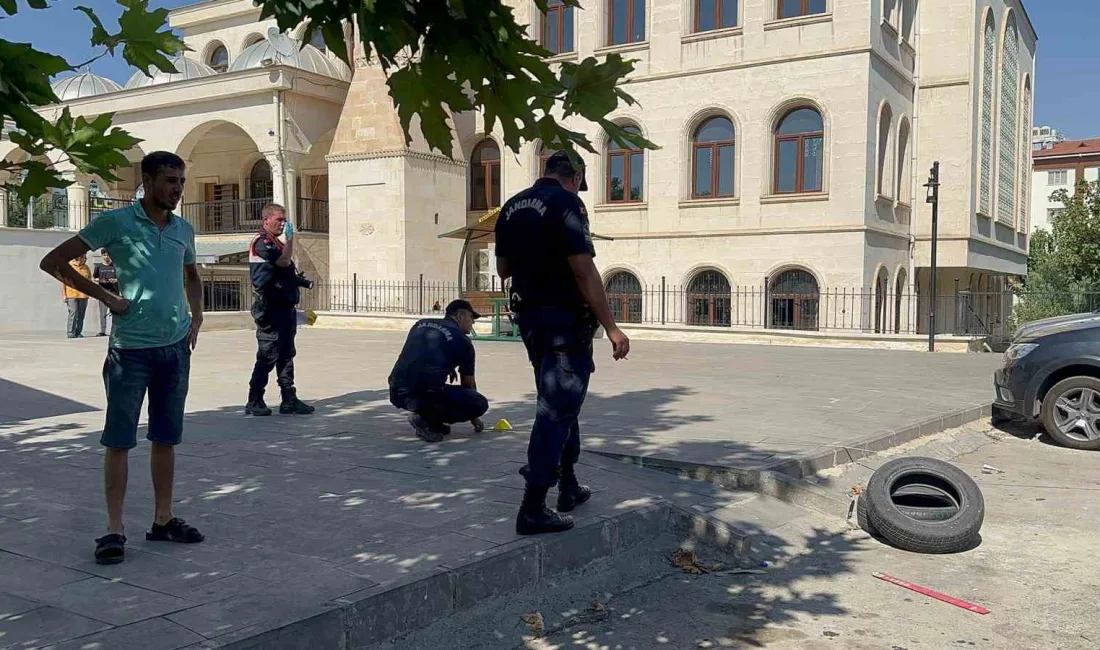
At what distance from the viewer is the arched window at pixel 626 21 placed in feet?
88.3

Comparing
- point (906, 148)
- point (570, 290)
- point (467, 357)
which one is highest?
point (906, 148)

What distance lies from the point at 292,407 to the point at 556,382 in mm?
4938

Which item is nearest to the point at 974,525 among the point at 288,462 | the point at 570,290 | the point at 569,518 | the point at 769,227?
the point at 569,518

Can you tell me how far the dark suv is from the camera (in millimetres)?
8938

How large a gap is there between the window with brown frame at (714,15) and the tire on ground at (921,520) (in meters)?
21.6

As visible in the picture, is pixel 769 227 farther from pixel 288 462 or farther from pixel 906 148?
pixel 288 462

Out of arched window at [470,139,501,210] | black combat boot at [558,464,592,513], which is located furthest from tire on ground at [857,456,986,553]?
Answer: arched window at [470,139,501,210]

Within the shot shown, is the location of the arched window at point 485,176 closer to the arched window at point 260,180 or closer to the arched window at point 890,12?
the arched window at point 260,180

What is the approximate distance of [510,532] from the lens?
4.71 meters

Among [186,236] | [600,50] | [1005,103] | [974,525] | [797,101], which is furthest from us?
[1005,103]

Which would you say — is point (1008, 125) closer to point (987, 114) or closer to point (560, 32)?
point (987, 114)

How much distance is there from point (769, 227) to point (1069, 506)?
61.7 ft

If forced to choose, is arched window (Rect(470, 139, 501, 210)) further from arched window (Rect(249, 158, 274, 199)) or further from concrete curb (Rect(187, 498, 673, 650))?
concrete curb (Rect(187, 498, 673, 650))

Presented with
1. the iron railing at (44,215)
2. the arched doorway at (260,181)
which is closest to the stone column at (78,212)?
the iron railing at (44,215)
